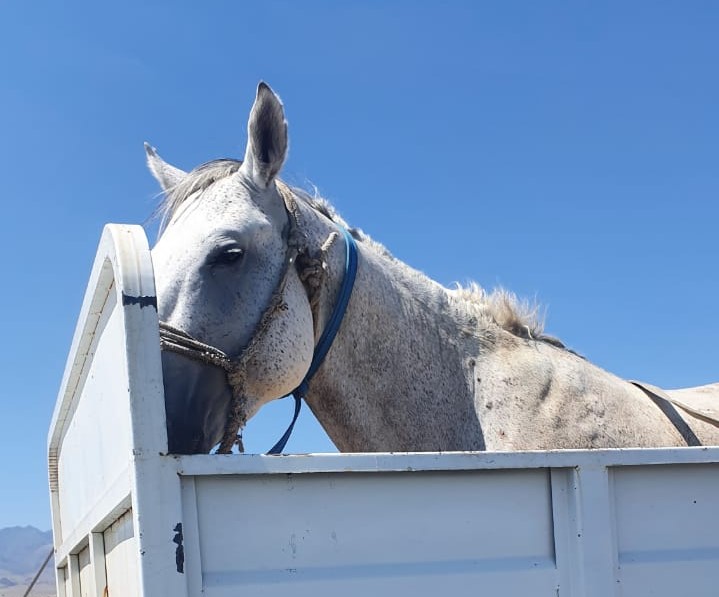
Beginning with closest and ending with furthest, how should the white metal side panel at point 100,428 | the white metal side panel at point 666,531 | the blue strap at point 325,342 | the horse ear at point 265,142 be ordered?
the white metal side panel at point 100,428 < the white metal side panel at point 666,531 < the horse ear at point 265,142 < the blue strap at point 325,342

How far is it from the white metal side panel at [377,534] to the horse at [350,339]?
1114 mm

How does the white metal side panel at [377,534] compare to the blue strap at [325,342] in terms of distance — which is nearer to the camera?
the white metal side panel at [377,534]

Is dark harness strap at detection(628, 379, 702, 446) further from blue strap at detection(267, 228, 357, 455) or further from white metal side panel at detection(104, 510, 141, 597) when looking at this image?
white metal side panel at detection(104, 510, 141, 597)

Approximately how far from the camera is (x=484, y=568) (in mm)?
1875

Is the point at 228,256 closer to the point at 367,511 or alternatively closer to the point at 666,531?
the point at 367,511

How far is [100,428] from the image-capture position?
216 cm

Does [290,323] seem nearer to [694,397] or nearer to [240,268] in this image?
[240,268]

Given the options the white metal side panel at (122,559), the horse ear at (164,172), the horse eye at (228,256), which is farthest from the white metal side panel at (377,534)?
the horse ear at (164,172)

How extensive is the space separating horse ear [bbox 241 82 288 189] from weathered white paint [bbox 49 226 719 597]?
1294mm

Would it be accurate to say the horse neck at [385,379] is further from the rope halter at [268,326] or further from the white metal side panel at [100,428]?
the white metal side panel at [100,428]

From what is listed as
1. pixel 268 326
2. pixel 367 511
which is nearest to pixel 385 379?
pixel 268 326

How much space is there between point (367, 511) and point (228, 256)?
4.82ft

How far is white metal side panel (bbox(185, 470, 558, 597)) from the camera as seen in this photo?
172 cm

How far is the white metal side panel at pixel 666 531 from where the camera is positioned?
1.99 meters
